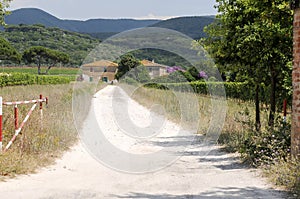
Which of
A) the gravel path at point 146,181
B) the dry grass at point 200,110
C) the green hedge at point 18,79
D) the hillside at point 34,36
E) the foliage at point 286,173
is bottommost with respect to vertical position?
the gravel path at point 146,181

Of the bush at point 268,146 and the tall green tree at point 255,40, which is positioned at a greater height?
the tall green tree at point 255,40

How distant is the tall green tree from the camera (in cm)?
1030

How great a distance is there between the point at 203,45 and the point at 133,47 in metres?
2.96

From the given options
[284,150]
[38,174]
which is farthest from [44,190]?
[284,150]

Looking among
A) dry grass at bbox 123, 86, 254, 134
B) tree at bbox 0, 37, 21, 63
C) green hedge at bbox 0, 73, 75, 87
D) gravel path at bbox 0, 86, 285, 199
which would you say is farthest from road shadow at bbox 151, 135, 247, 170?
tree at bbox 0, 37, 21, 63

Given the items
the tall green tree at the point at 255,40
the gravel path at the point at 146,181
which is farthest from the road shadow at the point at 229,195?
the tall green tree at the point at 255,40

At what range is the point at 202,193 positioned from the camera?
22.4 ft

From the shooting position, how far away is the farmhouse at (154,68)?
43.5ft

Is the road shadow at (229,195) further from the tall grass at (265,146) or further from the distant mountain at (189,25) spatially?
the distant mountain at (189,25)

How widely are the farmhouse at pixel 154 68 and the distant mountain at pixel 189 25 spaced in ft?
4.46

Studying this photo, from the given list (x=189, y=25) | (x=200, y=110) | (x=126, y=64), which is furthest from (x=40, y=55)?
(x=126, y=64)

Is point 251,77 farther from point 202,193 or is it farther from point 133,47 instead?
point 202,193

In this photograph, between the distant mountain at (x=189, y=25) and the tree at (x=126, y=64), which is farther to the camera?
the tree at (x=126, y=64)

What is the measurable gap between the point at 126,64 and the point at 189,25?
2703 mm
